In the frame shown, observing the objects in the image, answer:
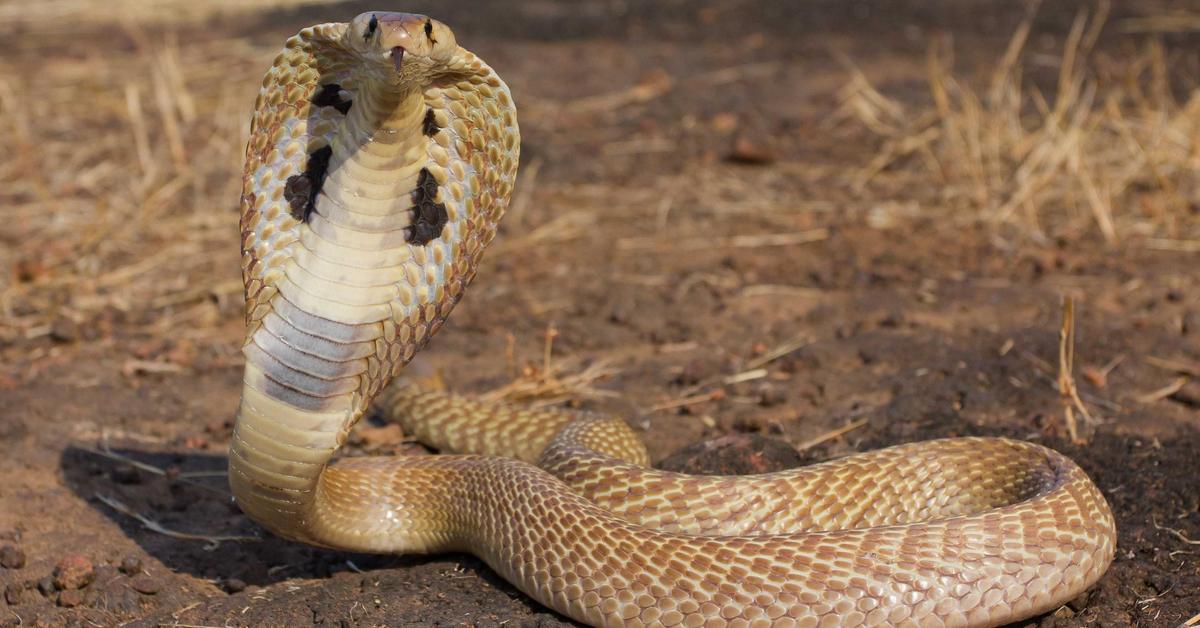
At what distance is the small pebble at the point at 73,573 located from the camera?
3.70m

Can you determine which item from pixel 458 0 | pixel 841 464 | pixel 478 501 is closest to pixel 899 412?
pixel 841 464

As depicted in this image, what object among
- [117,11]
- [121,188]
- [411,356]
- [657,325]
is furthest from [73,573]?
[117,11]

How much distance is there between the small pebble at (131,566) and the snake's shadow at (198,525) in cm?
12

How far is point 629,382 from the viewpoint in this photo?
17.3 feet

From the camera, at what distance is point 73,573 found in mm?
3713

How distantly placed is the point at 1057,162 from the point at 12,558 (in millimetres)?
5105

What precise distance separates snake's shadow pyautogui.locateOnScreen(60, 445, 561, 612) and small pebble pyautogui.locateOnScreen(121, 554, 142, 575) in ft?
0.40

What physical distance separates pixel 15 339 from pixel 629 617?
3629 millimetres

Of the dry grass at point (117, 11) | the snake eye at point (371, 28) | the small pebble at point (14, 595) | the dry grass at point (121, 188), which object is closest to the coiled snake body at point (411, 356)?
the snake eye at point (371, 28)

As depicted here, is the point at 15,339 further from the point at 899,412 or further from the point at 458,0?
the point at 458,0

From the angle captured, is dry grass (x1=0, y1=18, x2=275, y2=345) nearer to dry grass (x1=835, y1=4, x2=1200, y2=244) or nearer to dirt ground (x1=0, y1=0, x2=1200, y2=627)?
dirt ground (x1=0, y1=0, x2=1200, y2=627)

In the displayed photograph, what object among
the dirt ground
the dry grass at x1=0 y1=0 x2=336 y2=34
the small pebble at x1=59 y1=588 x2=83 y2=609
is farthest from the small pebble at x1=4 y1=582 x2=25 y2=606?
the dry grass at x1=0 y1=0 x2=336 y2=34

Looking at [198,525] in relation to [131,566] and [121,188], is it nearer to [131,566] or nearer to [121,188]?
[131,566]

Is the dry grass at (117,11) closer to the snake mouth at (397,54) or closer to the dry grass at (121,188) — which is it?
the dry grass at (121,188)
